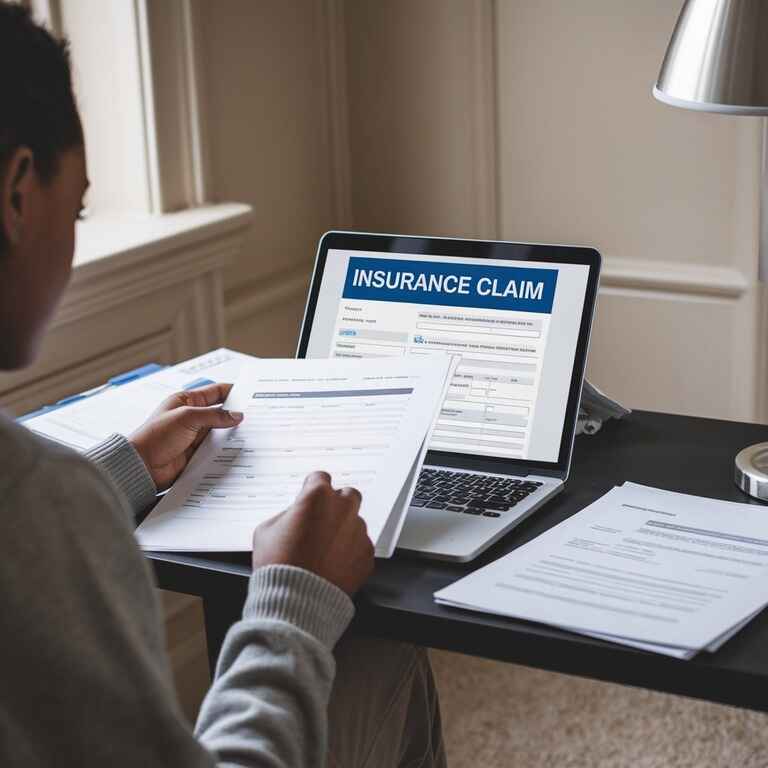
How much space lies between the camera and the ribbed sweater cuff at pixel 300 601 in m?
0.94

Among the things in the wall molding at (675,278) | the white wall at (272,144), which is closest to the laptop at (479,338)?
the white wall at (272,144)

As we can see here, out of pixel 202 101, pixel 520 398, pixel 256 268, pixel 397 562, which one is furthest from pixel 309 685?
pixel 256 268

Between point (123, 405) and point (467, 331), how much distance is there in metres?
0.42

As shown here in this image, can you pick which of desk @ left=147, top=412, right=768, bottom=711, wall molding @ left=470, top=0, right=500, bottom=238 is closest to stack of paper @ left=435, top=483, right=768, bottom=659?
desk @ left=147, top=412, right=768, bottom=711

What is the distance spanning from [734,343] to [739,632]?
4.93ft

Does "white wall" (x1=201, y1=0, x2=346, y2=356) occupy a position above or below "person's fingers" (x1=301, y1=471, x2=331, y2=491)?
above

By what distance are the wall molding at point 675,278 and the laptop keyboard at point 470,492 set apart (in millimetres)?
1194

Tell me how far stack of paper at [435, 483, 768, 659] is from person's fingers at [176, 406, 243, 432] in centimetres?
35

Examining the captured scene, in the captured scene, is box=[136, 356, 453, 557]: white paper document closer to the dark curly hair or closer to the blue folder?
the blue folder

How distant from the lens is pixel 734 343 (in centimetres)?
238

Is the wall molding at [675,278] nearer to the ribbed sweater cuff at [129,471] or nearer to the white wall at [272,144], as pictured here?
the white wall at [272,144]

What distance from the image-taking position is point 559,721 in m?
2.16

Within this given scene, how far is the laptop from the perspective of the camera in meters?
1.26

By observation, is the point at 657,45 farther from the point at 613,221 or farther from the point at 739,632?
the point at 739,632
